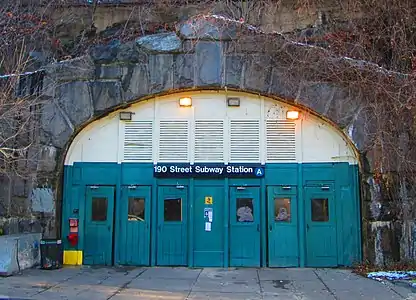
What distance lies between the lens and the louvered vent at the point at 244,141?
13180 mm

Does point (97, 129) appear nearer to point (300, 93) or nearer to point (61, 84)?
point (61, 84)

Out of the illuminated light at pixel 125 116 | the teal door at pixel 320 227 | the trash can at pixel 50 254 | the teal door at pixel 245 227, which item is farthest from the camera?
the illuminated light at pixel 125 116

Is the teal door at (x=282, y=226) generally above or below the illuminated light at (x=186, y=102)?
below

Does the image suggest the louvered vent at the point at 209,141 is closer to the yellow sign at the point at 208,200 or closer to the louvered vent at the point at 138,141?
the yellow sign at the point at 208,200

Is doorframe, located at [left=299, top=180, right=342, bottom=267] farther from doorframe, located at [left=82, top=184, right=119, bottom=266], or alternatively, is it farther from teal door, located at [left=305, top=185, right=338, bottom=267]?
doorframe, located at [left=82, top=184, right=119, bottom=266]

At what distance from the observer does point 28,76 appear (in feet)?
45.0

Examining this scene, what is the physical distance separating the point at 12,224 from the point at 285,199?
7580 millimetres

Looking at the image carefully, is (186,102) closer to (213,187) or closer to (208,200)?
(213,187)

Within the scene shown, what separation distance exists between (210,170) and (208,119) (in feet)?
4.83

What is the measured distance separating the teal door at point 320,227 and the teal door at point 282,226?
0.35 metres

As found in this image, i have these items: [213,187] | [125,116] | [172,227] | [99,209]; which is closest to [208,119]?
[213,187]

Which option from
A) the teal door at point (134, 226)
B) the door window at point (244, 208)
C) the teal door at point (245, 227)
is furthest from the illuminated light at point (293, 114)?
the teal door at point (134, 226)

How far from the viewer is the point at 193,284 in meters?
10.4

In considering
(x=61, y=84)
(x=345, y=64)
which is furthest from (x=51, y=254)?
(x=345, y=64)
